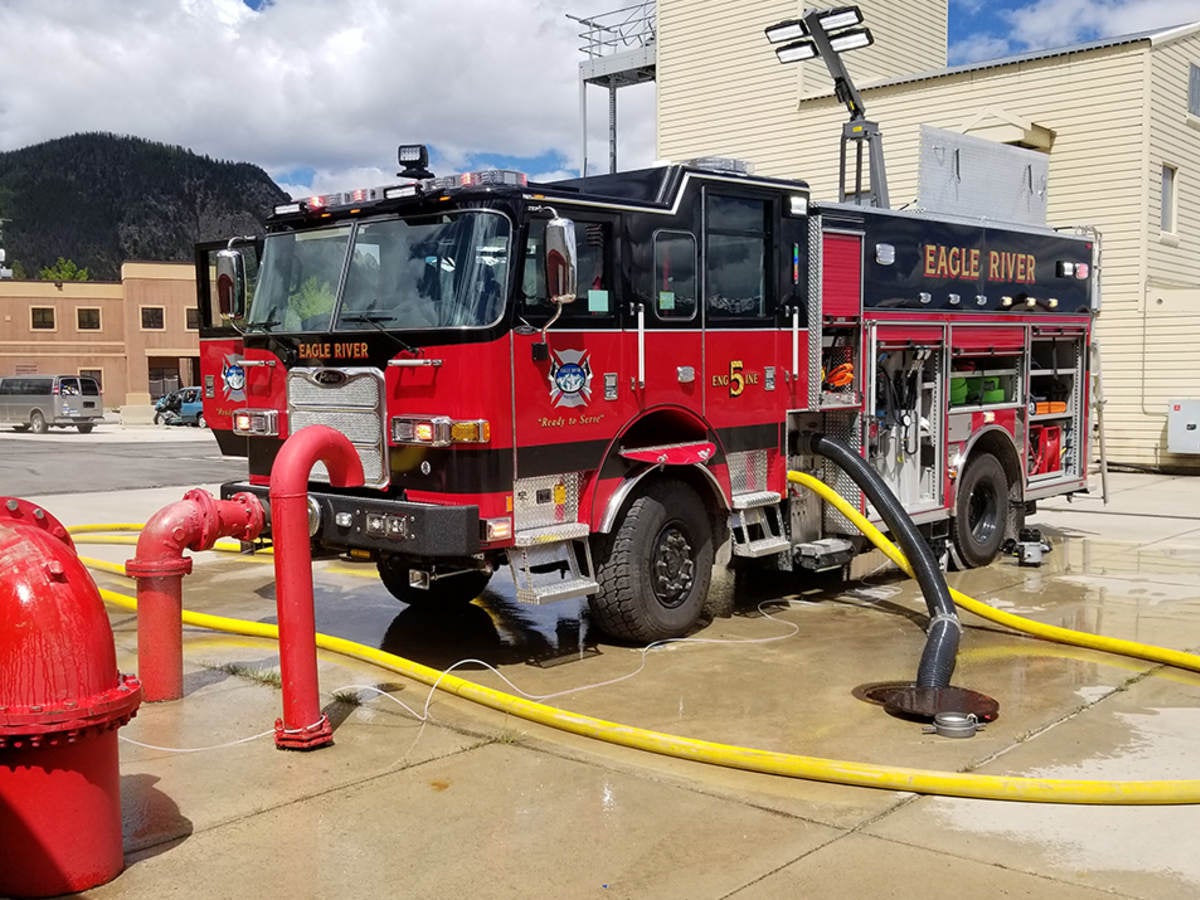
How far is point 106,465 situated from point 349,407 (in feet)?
58.6

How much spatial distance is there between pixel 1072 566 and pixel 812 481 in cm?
354

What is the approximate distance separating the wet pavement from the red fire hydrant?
10.5 inches

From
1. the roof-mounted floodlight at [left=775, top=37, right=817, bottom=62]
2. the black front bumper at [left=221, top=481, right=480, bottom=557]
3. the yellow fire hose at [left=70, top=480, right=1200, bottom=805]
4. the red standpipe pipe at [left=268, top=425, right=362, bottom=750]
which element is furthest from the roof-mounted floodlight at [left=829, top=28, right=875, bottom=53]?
the red standpipe pipe at [left=268, top=425, right=362, bottom=750]

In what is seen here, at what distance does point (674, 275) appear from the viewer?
7.53m

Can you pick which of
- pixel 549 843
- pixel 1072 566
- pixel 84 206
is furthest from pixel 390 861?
pixel 84 206

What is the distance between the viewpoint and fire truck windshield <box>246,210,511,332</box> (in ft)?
21.4

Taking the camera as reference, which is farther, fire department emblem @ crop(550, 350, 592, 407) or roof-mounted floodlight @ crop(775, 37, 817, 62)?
roof-mounted floodlight @ crop(775, 37, 817, 62)

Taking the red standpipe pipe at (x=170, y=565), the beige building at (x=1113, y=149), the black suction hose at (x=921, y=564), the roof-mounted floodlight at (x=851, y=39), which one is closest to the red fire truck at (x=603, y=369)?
the black suction hose at (x=921, y=564)

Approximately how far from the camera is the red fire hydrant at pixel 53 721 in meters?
3.90

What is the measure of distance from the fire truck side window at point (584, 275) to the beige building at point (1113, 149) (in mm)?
14069

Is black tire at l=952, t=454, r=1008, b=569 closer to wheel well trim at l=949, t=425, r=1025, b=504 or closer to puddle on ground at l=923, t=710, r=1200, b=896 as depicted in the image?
wheel well trim at l=949, t=425, r=1025, b=504

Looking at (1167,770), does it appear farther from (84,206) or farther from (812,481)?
(84,206)

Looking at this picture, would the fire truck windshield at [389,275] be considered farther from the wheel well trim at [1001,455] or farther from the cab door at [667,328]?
the wheel well trim at [1001,455]

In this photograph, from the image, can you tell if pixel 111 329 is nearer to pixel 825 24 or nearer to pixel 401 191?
pixel 825 24
